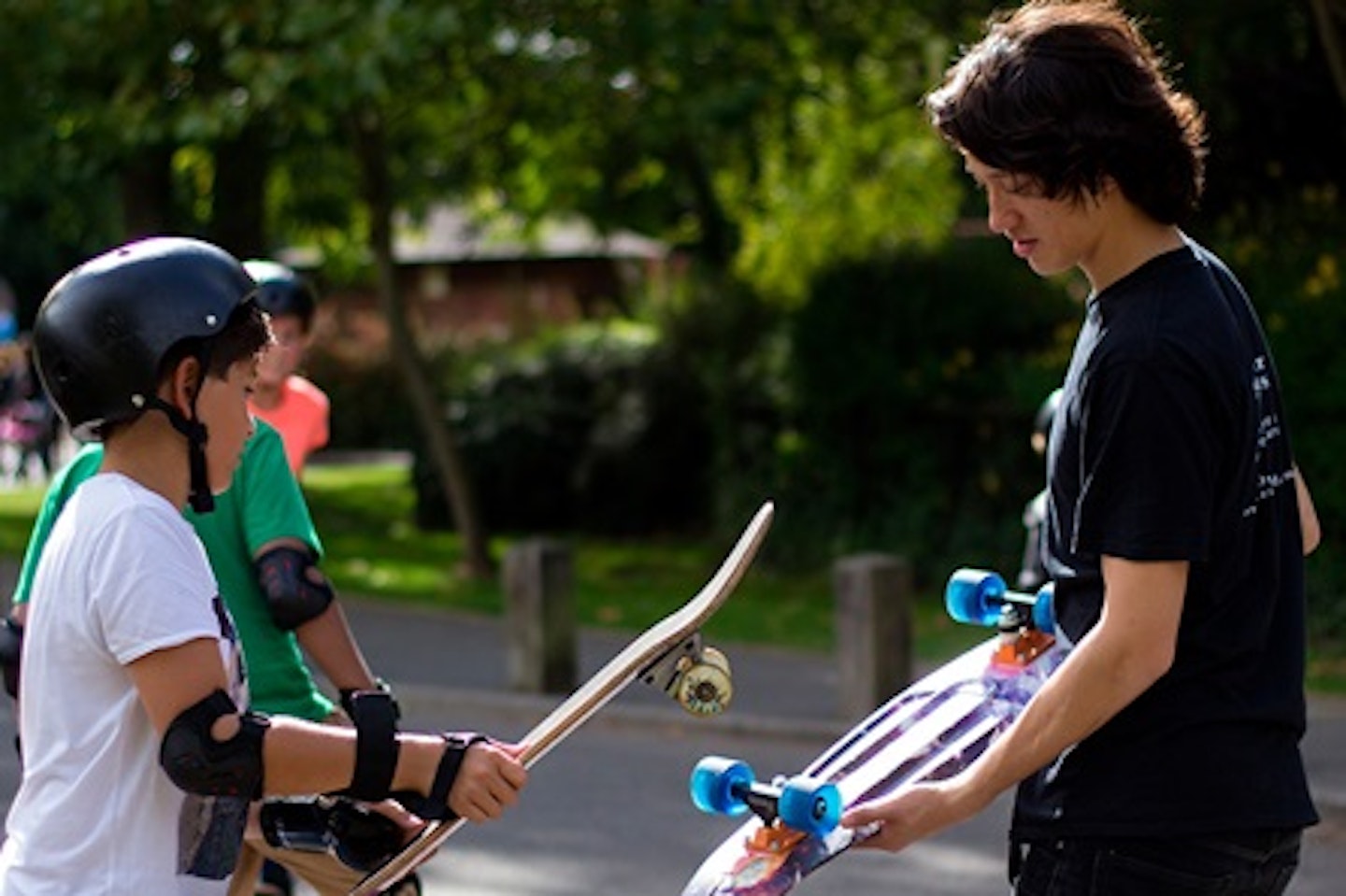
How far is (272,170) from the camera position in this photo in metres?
20.4

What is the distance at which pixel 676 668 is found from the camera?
3102 mm

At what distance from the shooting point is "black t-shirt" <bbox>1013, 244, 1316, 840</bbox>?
2830 mm

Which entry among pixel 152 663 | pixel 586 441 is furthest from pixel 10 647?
pixel 586 441

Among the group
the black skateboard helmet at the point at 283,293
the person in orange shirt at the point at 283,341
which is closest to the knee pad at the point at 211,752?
the person in orange shirt at the point at 283,341

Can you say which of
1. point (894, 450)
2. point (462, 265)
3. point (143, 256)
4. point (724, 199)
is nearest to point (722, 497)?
point (894, 450)

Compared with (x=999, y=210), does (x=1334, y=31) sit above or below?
below

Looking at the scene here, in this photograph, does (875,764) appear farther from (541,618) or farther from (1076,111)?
(541,618)

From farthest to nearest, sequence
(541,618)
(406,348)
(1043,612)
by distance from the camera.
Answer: (406,348) < (541,618) < (1043,612)

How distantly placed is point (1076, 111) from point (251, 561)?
87.0 inches

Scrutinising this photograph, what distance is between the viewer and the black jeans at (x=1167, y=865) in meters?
2.93

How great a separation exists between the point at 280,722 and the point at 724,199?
2074 cm

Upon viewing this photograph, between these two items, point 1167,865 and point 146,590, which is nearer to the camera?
point 1167,865

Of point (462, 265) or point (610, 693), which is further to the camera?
point (462, 265)

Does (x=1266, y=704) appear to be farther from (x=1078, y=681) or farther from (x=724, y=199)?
(x=724, y=199)
